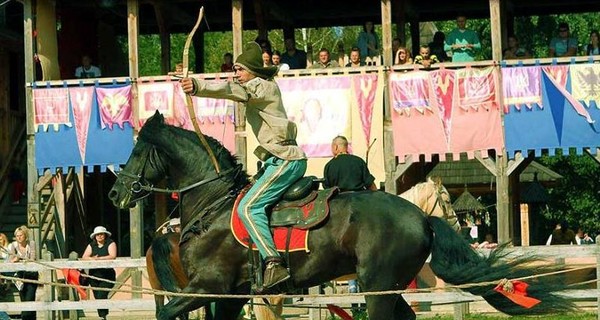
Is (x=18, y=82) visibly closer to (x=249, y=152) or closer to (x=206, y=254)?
(x=249, y=152)

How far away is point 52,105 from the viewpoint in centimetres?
2605

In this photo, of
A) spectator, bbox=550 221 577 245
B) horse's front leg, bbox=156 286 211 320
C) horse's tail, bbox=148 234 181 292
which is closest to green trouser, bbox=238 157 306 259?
horse's front leg, bbox=156 286 211 320

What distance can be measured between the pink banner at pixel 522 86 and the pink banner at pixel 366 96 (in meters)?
2.35

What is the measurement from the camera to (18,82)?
32406 mm

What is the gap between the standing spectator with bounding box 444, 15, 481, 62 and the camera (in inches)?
997

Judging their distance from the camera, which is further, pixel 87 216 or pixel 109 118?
pixel 87 216

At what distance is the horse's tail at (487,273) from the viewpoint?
1215cm

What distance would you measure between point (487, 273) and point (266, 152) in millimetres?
2278

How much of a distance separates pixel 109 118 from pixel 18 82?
7215 millimetres

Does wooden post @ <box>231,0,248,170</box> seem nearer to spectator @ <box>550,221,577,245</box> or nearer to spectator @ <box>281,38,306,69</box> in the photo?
spectator @ <box>281,38,306,69</box>

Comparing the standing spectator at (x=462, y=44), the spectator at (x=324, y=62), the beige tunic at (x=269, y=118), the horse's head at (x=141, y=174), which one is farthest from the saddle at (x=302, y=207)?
the spectator at (x=324, y=62)

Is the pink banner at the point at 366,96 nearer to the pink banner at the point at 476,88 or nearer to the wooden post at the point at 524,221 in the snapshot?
the pink banner at the point at 476,88

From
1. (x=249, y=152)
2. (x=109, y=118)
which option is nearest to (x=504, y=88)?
(x=249, y=152)

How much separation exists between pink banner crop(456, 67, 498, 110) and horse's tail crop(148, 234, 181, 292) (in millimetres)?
11418
